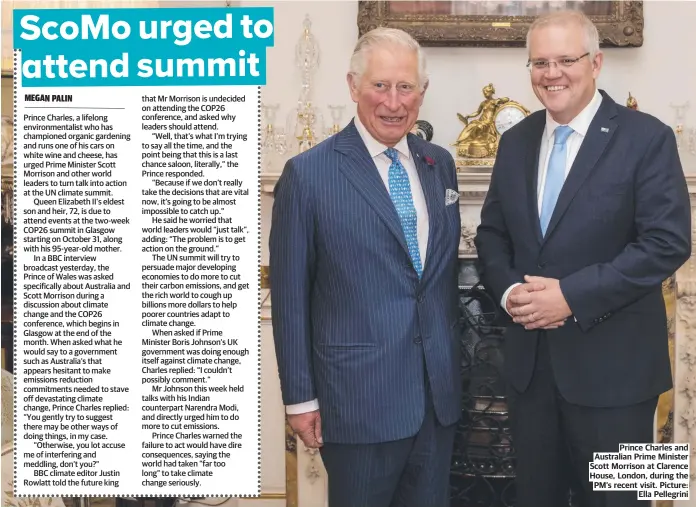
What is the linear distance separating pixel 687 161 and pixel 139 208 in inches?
69.0

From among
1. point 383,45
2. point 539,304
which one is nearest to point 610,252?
point 539,304

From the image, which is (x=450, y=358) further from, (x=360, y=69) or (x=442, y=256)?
(x=360, y=69)

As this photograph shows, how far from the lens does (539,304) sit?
1.42 meters

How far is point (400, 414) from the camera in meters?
1.40

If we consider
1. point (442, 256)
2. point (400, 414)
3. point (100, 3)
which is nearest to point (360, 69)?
point (442, 256)

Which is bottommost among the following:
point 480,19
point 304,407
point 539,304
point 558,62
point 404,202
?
point 304,407

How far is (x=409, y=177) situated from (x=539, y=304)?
33 cm

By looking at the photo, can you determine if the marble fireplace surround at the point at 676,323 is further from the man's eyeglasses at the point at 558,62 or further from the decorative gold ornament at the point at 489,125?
the man's eyeglasses at the point at 558,62

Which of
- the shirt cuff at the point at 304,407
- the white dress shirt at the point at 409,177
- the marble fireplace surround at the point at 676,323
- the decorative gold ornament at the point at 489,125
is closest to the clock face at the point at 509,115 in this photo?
the decorative gold ornament at the point at 489,125

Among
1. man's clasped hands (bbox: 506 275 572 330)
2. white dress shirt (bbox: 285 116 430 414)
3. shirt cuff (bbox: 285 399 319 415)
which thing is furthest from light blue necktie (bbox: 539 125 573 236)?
shirt cuff (bbox: 285 399 319 415)

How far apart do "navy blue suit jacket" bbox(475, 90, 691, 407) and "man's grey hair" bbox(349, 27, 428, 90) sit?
0.29 metres

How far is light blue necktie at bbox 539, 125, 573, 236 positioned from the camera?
4.84 ft

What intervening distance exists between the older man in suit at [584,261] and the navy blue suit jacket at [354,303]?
175mm

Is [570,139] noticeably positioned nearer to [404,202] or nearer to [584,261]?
[584,261]
